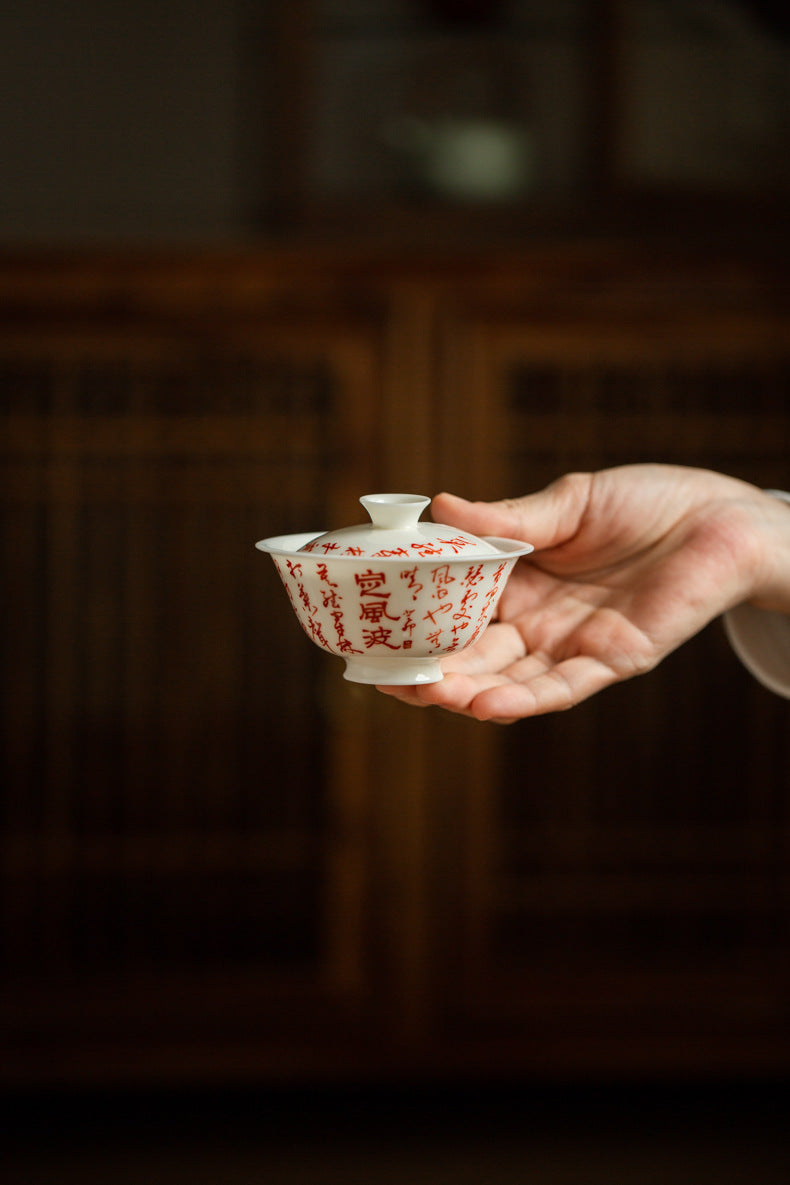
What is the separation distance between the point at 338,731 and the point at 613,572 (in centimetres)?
95

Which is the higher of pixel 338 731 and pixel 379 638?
pixel 379 638

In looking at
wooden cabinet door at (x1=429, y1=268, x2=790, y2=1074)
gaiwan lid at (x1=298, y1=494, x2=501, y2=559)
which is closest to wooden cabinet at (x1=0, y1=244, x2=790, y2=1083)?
wooden cabinet door at (x1=429, y1=268, x2=790, y2=1074)

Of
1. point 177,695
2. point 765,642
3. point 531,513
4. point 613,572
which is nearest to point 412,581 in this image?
point 531,513

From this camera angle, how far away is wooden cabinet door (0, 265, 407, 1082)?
1940 mm

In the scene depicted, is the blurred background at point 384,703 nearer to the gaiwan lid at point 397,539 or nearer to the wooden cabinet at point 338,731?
the wooden cabinet at point 338,731

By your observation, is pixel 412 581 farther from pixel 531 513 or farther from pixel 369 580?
pixel 531 513

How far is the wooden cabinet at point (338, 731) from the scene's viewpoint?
6.34 ft

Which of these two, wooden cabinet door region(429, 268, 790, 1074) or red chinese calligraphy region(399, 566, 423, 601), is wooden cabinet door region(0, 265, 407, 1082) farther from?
red chinese calligraphy region(399, 566, 423, 601)

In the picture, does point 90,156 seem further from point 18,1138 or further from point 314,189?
point 18,1138

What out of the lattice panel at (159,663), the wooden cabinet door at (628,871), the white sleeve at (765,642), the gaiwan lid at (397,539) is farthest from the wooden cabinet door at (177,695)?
the gaiwan lid at (397,539)

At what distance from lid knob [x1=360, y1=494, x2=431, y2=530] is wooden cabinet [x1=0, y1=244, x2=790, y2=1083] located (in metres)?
1.04

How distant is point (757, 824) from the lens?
208cm

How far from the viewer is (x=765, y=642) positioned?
1280mm

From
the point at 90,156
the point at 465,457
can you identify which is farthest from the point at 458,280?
the point at 90,156
